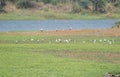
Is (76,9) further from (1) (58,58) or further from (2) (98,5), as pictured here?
(1) (58,58)

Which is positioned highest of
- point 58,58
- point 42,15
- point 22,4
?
point 58,58

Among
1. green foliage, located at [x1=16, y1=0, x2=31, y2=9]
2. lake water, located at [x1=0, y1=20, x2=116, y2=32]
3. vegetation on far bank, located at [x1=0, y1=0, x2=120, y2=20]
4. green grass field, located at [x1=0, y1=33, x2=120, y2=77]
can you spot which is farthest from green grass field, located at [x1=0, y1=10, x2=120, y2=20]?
green grass field, located at [x1=0, y1=33, x2=120, y2=77]

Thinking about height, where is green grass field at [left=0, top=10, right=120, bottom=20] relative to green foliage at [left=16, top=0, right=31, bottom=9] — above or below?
below

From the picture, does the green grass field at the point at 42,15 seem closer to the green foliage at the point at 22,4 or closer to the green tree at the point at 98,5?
A: the green tree at the point at 98,5

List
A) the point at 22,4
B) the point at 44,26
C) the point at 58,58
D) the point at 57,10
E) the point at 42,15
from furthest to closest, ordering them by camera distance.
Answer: the point at 57,10 → the point at 22,4 → the point at 42,15 → the point at 44,26 → the point at 58,58

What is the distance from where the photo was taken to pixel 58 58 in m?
35.6

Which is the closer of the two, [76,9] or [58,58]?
[58,58]

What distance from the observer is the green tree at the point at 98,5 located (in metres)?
141

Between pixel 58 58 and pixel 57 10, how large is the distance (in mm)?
108741

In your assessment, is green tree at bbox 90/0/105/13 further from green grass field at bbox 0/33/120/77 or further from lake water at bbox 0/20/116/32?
green grass field at bbox 0/33/120/77

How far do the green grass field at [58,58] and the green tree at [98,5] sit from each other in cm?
8942

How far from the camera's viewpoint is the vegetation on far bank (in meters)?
134

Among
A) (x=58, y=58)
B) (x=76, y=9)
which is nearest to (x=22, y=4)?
(x=76, y=9)

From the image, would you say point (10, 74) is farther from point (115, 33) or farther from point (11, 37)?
point (115, 33)
